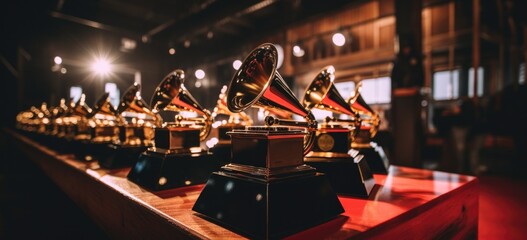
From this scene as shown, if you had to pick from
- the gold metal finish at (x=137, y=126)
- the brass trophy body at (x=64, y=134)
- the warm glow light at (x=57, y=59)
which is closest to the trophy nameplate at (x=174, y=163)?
the gold metal finish at (x=137, y=126)

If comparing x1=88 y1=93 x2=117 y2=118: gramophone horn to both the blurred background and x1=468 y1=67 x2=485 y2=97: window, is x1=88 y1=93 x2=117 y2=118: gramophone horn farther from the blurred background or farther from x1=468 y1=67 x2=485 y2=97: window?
x1=468 y1=67 x2=485 y2=97: window

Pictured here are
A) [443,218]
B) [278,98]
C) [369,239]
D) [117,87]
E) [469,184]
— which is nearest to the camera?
[369,239]

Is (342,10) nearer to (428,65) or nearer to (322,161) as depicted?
(428,65)

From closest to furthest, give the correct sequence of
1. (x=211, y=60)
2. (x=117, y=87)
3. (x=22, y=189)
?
(x=22, y=189) < (x=117, y=87) < (x=211, y=60)

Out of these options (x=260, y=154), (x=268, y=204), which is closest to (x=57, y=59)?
(x=260, y=154)

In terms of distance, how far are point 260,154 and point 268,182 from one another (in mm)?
111

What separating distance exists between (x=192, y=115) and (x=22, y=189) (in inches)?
126

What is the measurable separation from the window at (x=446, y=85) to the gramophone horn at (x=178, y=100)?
21.7 ft

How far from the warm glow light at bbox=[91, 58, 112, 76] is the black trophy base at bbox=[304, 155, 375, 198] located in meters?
8.95

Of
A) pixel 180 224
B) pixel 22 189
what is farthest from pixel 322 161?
pixel 22 189

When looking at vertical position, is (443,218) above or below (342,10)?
below

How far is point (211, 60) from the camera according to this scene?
11.8 metres

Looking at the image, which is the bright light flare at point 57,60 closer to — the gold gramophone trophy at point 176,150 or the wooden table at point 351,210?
the wooden table at point 351,210

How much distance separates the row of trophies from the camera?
2.64ft
